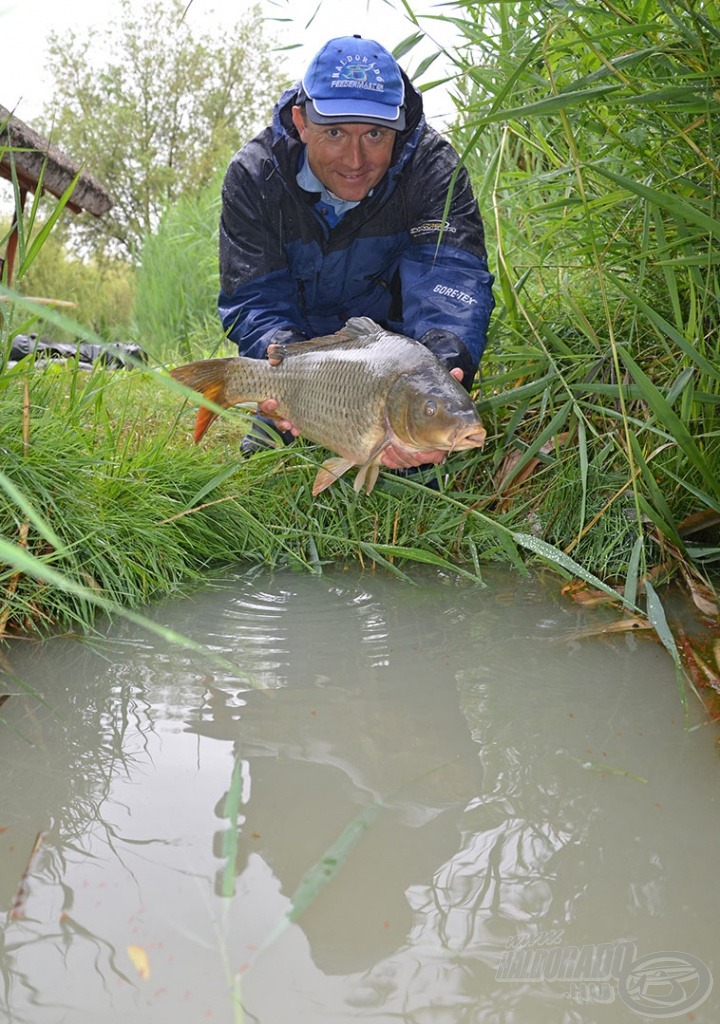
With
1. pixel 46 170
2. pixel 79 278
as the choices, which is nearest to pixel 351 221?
pixel 46 170

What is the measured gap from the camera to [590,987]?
1328mm

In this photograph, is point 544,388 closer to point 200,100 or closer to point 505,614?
point 505,614

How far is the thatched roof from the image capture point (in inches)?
195

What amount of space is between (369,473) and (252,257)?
1.21m

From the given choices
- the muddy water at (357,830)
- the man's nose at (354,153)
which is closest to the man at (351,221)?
the man's nose at (354,153)

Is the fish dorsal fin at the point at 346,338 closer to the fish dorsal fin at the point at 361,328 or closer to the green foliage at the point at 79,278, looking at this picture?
the fish dorsal fin at the point at 361,328

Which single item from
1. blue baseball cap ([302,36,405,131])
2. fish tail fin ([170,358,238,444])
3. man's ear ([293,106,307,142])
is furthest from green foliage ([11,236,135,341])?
fish tail fin ([170,358,238,444])

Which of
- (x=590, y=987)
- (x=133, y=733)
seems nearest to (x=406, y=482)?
(x=133, y=733)

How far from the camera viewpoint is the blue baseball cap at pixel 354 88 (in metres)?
3.27

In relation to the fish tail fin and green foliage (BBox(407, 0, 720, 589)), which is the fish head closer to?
green foliage (BBox(407, 0, 720, 589))

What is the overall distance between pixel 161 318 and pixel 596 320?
5.63 meters

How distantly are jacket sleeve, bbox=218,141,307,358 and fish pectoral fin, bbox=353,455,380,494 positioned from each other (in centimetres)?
83

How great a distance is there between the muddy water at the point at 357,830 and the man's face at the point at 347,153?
5.71 ft

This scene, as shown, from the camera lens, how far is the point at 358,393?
9.39 feet
